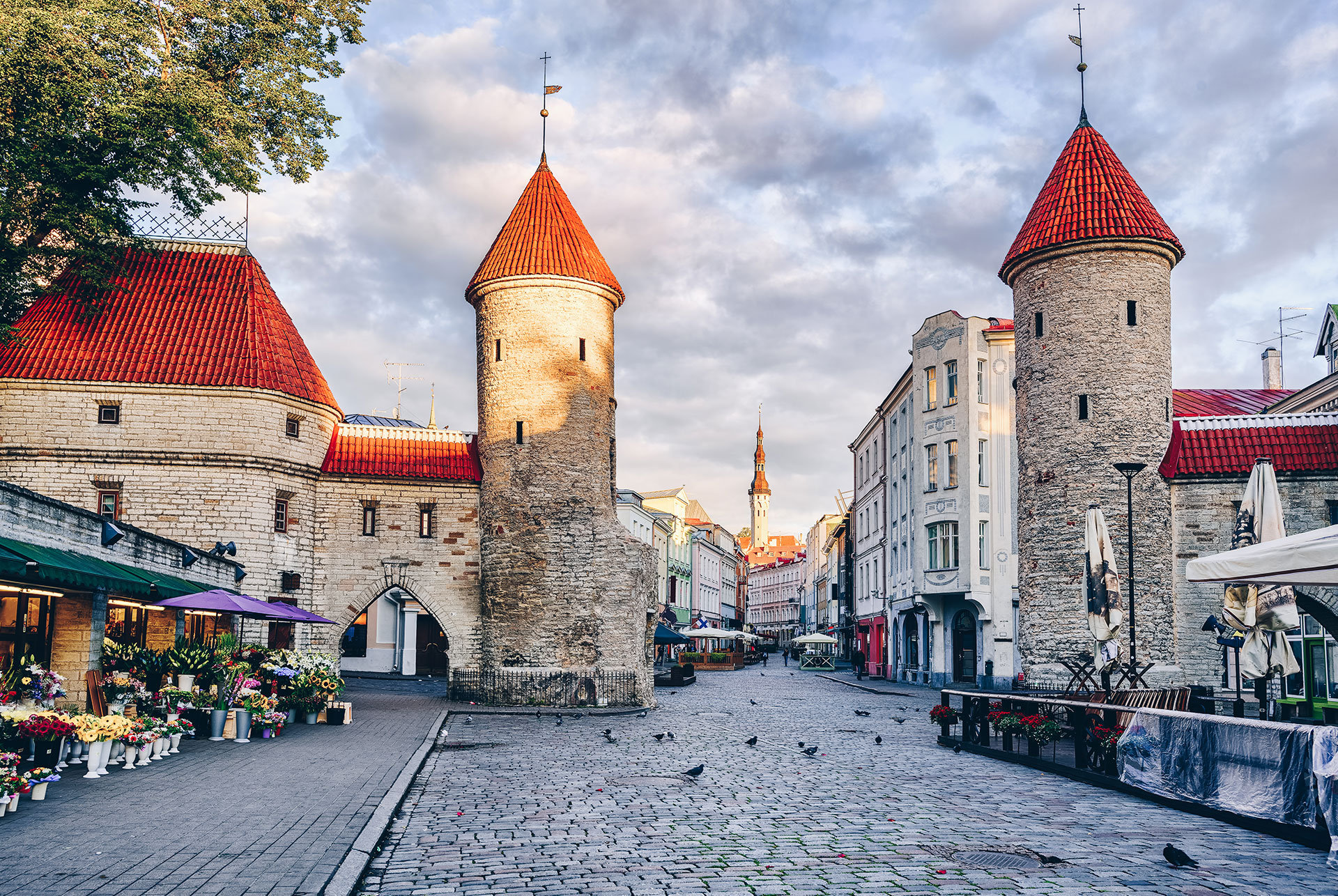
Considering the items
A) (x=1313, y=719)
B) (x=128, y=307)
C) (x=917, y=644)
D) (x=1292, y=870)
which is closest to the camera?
(x=1292, y=870)

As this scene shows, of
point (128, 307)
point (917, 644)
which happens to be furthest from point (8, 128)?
point (917, 644)

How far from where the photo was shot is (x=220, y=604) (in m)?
18.2

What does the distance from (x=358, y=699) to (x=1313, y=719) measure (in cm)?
2281

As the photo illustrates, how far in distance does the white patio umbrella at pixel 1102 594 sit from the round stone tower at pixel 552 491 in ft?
45.8

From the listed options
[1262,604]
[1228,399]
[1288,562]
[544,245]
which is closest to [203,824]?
[1288,562]

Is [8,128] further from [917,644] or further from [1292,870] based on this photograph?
[917,644]

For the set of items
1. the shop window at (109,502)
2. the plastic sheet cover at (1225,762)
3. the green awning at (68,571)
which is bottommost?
the plastic sheet cover at (1225,762)

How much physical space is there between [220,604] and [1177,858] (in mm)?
15373

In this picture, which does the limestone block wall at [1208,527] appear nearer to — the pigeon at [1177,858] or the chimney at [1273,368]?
the pigeon at [1177,858]

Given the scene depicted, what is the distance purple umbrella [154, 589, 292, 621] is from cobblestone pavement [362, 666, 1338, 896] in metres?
4.65

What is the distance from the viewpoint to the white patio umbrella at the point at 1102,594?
1873cm

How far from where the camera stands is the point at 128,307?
1171 inches

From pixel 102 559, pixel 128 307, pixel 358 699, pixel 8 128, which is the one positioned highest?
pixel 8 128

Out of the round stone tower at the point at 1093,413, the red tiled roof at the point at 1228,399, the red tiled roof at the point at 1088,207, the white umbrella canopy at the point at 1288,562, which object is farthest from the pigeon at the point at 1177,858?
the red tiled roof at the point at 1228,399
